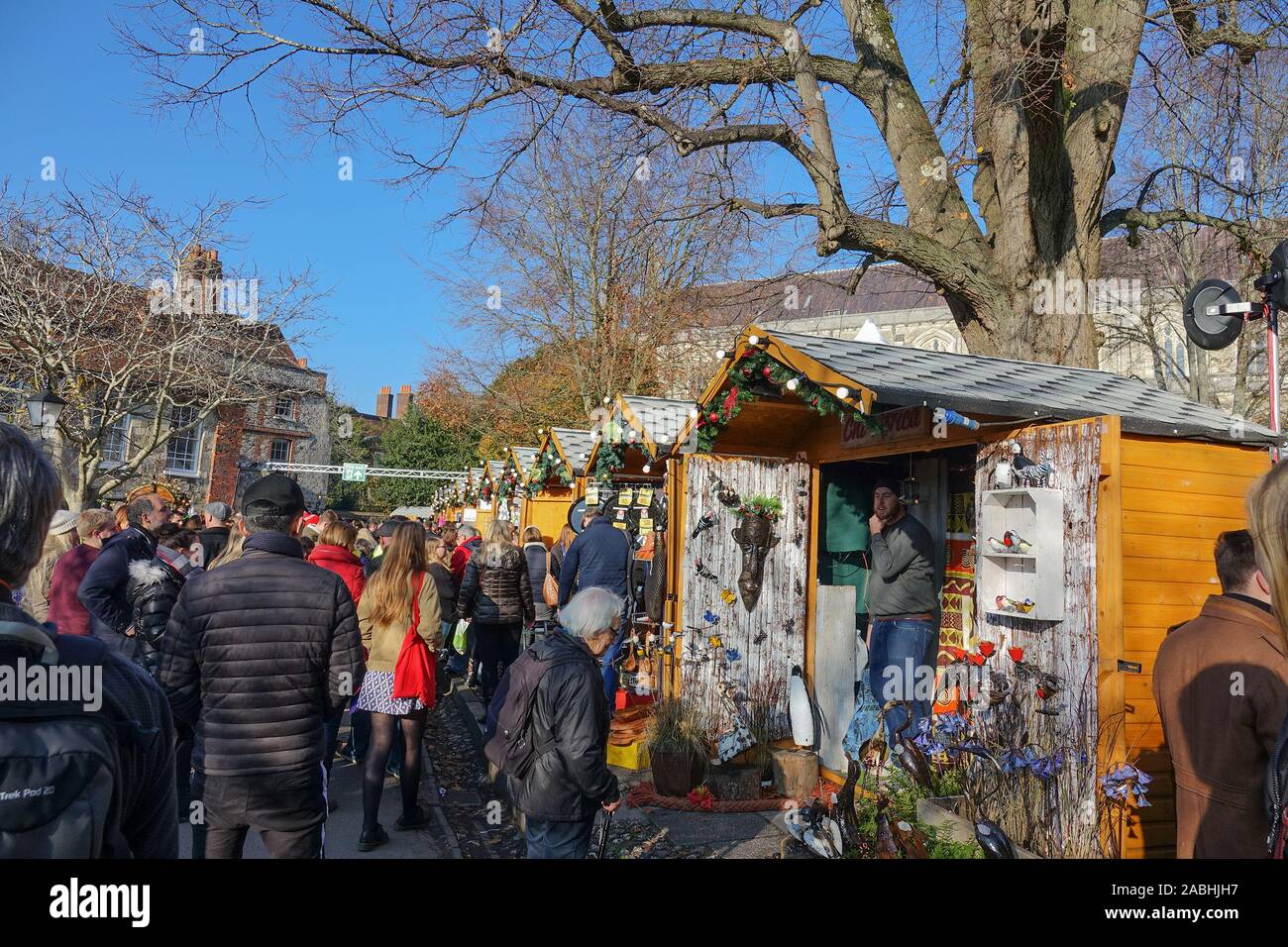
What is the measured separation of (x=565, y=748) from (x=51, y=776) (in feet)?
7.00

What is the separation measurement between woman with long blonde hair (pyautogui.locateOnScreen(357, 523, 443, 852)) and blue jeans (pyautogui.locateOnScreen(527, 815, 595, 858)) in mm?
1984

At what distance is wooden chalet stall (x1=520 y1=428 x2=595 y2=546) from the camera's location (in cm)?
1338

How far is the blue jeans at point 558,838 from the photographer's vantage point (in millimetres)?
3371

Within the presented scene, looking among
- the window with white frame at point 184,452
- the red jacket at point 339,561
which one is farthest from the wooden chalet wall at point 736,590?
the window with white frame at point 184,452

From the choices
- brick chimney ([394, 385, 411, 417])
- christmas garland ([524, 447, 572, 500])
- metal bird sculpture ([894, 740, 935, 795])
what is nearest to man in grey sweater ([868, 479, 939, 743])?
metal bird sculpture ([894, 740, 935, 795])

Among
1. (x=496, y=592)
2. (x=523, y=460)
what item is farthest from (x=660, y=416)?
(x=523, y=460)

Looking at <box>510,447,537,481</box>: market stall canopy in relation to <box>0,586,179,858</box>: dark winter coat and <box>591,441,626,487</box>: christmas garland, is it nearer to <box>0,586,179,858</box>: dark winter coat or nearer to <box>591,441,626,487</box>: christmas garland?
<box>591,441,626,487</box>: christmas garland

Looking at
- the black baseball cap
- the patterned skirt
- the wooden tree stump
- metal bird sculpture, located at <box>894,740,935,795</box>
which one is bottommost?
the wooden tree stump

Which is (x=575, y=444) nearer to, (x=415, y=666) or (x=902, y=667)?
(x=902, y=667)
